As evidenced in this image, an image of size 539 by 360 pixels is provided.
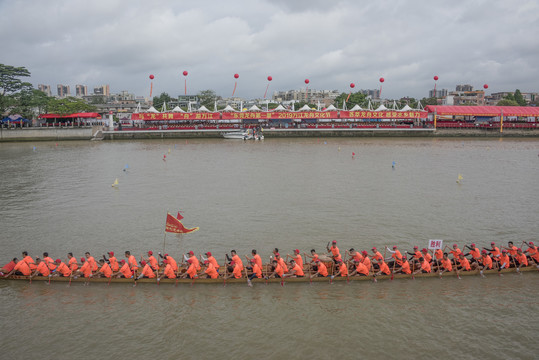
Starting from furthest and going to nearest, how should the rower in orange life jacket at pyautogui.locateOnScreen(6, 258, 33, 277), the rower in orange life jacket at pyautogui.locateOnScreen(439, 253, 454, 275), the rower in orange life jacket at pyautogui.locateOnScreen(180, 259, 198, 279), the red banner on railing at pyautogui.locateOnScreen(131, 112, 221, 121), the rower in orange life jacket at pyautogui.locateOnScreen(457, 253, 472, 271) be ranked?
1. the red banner on railing at pyautogui.locateOnScreen(131, 112, 221, 121)
2. the rower in orange life jacket at pyautogui.locateOnScreen(457, 253, 472, 271)
3. the rower in orange life jacket at pyautogui.locateOnScreen(439, 253, 454, 275)
4. the rower in orange life jacket at pyautogui.locateOnScreen(6, 258, 33, 277)
5. the rower in orange life jacket at pyautogui.locateOnScreen(180, 259, 198, 279)

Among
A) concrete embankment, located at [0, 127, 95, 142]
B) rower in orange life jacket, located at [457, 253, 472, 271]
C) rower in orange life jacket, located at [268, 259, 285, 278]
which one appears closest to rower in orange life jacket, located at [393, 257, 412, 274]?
rower in orange life jacket, located at [457, 253, 472, 271]

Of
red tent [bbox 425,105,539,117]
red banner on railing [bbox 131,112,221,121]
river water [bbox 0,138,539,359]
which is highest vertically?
red tent [bbox 425,105,539,117]

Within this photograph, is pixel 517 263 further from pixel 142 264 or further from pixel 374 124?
pixel 374 124

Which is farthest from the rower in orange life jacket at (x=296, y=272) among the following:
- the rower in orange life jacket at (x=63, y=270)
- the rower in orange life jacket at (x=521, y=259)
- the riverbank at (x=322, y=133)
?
the riverbank at (x=322, y=133)

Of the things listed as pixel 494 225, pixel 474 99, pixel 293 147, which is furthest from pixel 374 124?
pixel 474 99

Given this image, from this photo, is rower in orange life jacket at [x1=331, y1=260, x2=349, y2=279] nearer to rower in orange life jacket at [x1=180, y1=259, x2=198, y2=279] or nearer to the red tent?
rower in orange life jacket at [x1=180, y1=259, x2=198, y2=279]

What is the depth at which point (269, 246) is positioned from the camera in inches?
627

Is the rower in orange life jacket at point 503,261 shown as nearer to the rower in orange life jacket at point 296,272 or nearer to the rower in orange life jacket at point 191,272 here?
the rower in orange life jacket at point 296,272

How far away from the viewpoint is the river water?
393 inches

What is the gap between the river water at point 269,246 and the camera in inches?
393

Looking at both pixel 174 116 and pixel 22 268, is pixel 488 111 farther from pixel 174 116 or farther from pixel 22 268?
pixel 22 268

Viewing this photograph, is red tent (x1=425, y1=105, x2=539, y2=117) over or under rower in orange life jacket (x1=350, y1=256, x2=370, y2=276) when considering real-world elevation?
over

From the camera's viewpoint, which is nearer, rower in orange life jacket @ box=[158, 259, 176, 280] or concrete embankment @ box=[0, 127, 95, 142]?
rower in orange life jacket @ box=[158, 259, 176, 280]

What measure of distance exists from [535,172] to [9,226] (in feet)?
133
